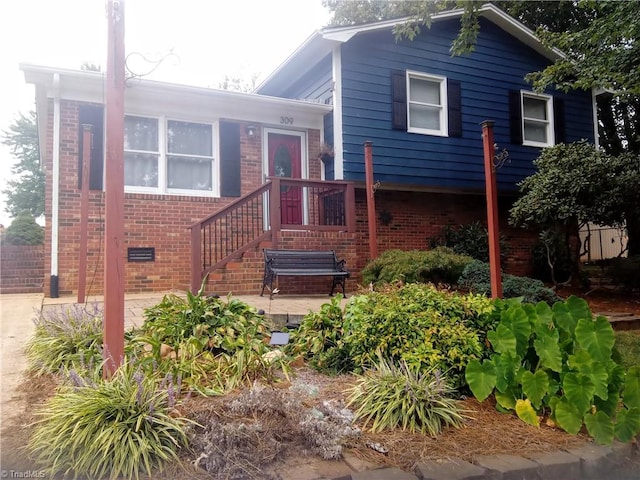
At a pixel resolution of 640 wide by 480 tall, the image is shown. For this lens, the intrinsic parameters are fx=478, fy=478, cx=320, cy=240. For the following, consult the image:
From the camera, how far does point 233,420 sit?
2441mm

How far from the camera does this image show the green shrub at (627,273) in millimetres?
9047

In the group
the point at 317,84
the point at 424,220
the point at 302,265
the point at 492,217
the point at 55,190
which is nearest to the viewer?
the point at 492,217

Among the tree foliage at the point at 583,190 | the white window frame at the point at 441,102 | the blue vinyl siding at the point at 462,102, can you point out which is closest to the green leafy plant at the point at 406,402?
the tree foliage at the point at 583,190

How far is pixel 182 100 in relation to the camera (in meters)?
8.61

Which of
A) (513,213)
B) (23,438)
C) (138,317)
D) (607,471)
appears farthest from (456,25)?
(23,438)

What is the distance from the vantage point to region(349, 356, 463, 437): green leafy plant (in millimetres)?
2631

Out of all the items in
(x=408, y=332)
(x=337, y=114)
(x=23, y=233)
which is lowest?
(x=408, y=332)

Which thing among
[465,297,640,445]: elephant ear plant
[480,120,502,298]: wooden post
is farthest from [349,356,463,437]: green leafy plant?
[480,120,502,298]: wooden post

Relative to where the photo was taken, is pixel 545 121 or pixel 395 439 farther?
pixel 545 121

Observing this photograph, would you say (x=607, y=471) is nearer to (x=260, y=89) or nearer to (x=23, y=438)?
→ (x=23, y=438)

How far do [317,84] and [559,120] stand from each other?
19.8 ft

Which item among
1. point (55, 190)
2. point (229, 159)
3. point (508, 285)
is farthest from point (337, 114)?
point (55, 190)

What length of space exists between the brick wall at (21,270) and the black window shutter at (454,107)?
31.0 ft

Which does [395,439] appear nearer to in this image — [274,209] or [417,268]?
[417,268]
